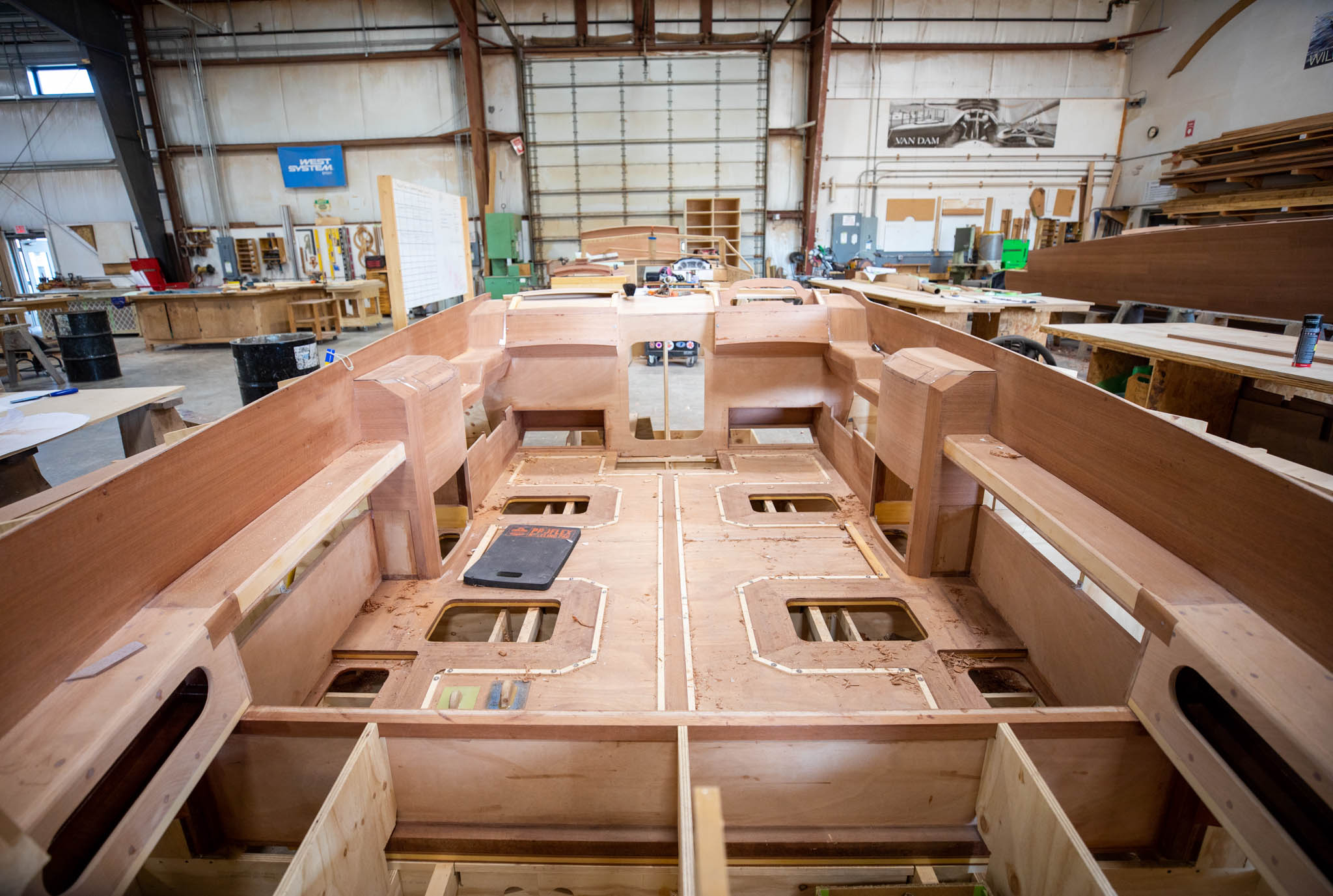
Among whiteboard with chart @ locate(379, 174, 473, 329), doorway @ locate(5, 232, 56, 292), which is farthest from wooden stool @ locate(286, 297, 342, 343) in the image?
doorway @ locate(5, 232, 56, 292)

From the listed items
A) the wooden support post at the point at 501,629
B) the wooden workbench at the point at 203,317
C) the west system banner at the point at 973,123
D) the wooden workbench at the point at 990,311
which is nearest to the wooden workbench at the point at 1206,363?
the wooden workbench at the point at 990,311

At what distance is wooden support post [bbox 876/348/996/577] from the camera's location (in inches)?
81.6

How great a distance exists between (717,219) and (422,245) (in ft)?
29.6

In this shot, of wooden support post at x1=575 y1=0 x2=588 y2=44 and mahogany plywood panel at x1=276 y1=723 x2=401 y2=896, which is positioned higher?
wooden support post at x1=575 y1=0 x2=588 y2=44

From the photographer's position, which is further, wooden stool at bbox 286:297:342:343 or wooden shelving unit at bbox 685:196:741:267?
wooden shelving unit at bbox 685:196:741:267

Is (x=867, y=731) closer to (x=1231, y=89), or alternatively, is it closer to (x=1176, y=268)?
(x=1176, y=268)

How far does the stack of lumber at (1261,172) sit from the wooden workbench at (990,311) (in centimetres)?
194

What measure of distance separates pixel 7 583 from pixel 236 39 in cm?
1479

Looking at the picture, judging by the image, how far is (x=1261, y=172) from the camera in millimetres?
5703

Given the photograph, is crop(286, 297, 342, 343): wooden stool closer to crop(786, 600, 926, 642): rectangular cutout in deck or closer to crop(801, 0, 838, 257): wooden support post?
crop(801, 0, 838, 257): wooden support post

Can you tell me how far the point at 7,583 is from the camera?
3.09ft

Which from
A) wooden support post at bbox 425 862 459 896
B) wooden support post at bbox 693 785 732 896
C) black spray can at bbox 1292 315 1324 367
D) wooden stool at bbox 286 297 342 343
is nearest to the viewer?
wooden support post at bbox 693 785 732 896

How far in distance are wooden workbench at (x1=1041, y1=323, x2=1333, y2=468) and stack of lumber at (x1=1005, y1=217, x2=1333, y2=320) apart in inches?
10.8

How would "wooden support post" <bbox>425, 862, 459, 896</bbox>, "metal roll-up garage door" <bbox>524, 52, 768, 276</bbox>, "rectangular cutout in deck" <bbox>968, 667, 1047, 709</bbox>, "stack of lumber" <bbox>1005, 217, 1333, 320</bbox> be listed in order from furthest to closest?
"metal roll-up garage door" <bbox>524, 52, 768, 276</bbox>
"stack of lumber" <bbox>1005, 217, 1333, 320</bbox>
"rectangular cutout in deck" <bbox>968, 667, 1047, 709</bbox>
"wooden support post" <bbox>425, 862, 459, 896</bbox>
